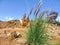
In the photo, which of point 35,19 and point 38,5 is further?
point 35,19

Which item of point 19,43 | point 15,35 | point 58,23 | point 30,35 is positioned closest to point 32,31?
point 30,35

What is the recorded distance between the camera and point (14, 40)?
29.0 feet

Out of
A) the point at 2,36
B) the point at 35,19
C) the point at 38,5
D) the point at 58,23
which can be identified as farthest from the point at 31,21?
the point at 58,23

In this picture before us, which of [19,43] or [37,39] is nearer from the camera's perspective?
[37,39]

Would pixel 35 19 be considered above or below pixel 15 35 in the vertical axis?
above

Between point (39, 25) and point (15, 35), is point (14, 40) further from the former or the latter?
point (39, 25)

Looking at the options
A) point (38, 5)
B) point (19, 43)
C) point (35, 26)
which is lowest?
point (19, 43)

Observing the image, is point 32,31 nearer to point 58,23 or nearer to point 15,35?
point 15,35

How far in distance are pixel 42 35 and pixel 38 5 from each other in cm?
109

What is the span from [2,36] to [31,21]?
5.31 ft

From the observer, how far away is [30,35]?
7.98m

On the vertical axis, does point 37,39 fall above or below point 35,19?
below

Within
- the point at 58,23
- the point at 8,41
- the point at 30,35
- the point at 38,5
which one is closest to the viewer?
the point at 38,5

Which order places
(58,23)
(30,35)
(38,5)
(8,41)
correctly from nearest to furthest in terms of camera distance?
(38,5) < (30,35) < (8,41) < (58,23)
